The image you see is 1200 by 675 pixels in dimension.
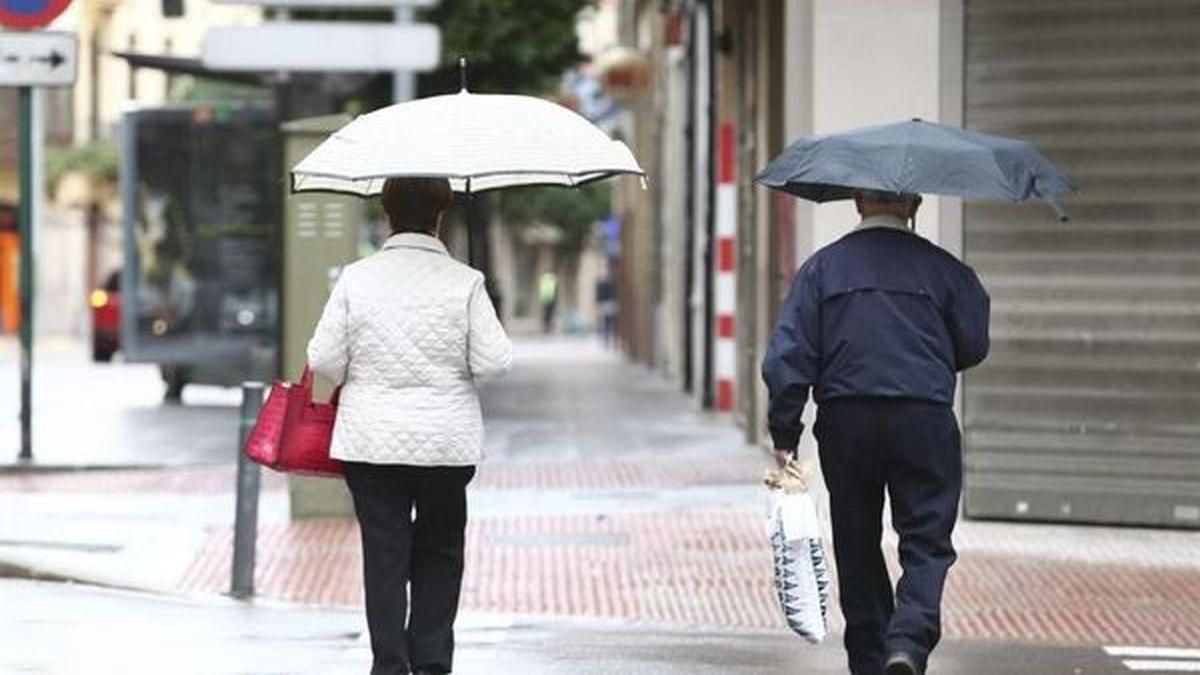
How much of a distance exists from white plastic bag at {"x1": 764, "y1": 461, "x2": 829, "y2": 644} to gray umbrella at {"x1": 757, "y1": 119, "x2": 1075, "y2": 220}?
0.93 meters

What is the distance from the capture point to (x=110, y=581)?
39.0 feet

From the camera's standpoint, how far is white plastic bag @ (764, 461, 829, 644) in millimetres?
8039

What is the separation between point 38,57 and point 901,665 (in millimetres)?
11535

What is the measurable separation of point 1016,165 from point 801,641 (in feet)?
8.77

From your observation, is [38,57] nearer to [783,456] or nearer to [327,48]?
[327,48]

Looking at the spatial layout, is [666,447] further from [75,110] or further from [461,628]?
[75,110]

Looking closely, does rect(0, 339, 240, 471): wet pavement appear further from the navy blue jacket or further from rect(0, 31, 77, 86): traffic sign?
the navy blue jacket

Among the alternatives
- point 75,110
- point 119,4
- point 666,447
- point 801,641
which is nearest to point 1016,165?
point 801,641

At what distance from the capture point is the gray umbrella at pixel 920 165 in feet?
26.7

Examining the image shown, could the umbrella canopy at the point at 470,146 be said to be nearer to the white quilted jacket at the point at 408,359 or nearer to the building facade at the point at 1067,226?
the white quilted jacket at the point at 408,359

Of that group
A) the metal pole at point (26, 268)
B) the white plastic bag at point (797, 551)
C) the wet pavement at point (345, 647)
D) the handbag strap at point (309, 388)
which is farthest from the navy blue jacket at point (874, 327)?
the metal pole at point (26, 268)

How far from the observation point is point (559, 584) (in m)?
12.1

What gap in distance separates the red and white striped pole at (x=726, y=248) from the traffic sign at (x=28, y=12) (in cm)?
676

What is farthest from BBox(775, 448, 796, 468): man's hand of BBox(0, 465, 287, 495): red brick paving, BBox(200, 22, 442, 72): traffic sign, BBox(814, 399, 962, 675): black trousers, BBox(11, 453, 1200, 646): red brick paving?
BBox(200, 22, 442, 72): traffic sign
